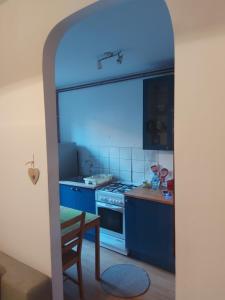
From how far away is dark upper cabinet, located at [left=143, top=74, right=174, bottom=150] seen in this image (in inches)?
108

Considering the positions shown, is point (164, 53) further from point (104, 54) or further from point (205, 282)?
point (205, 282)

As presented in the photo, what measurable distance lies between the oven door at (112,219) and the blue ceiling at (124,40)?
1.72 meters

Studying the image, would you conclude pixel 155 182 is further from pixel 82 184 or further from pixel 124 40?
pixel 124 40

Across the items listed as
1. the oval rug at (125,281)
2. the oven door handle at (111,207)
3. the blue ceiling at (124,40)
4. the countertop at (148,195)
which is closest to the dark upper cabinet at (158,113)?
the blue ceiling at (124,40)

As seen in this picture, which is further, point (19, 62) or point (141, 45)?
point (141, 45)

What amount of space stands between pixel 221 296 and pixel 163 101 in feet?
7.36

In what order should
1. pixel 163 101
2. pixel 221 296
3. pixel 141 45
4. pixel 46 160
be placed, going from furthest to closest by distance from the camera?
1. pixel 163 101
2. pixel 141 45
3. pixel 46 160
4. pixel 221 296

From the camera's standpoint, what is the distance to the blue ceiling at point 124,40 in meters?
1.56

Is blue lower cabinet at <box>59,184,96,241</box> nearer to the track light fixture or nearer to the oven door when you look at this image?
the oven door

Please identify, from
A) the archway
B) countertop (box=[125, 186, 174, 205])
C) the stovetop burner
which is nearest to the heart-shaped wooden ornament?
the archway

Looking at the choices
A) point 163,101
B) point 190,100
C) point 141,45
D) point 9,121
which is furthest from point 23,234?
point 163,101

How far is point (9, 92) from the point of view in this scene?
1635mm

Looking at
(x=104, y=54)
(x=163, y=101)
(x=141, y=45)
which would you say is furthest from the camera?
(x=163, y=101)

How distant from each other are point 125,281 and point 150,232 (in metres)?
0.58
